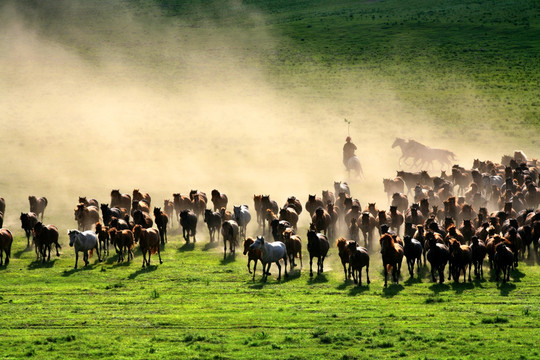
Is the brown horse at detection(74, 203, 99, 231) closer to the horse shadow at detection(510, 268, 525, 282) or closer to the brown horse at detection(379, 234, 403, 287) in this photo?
the brown horse at detection(379, 234, 403, 287)

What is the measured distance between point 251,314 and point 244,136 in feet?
171

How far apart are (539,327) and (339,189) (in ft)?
77.8

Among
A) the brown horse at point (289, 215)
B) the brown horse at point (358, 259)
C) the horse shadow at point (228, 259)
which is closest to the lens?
the brown horse at point (358, 259)

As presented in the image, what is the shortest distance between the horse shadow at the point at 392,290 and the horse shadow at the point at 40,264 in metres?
15.2

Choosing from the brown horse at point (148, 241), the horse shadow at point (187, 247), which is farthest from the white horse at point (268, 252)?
the horse shadow at point (187, 247)

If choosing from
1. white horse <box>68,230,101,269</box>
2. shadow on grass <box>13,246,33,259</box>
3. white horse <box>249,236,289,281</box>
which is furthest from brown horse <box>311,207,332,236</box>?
shadow on grass <box>13,246,33,259</box>

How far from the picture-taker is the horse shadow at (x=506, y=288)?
92.8 ft

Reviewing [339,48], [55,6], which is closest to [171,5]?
[55,6]

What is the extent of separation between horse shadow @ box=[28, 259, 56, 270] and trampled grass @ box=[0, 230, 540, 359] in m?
0.09

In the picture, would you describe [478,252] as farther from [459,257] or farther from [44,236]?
[44,236]

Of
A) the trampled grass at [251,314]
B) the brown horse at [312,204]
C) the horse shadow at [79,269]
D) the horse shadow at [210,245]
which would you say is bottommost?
the trampled grass at [251,314]

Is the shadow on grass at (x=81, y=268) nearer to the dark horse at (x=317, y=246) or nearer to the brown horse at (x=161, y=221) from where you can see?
the brown horse at (x=161, y=221)

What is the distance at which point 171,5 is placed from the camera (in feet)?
442

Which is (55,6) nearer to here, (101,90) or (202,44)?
(202,44)
